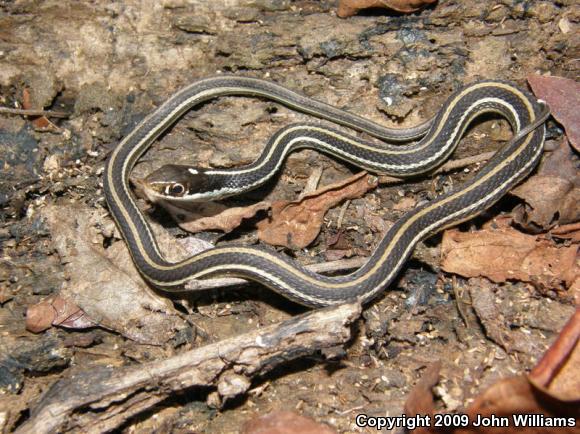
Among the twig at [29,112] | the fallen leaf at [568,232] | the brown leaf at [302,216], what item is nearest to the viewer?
the fallen leaf at [568,232]

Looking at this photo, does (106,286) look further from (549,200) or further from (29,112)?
(549,200)

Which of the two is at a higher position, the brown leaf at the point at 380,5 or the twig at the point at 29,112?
the brown leaf at the point at 380,5

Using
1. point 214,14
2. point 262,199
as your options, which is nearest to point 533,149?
point 262,199

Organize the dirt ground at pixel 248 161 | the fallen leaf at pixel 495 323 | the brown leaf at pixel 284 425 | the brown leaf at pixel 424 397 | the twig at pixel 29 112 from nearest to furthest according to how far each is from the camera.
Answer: the brown leaf at pixel 424 397 < the brown leaf at pixel 284 425 < the fallen leaf at pixel 495 323 < the dirt ground at pixel 248 161 < the twig at pixel 29 112

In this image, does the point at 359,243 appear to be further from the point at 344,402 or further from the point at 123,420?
the point at 123,420

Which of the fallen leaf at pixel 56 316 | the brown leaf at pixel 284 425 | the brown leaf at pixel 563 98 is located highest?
the brown leaf at pixel 563 98

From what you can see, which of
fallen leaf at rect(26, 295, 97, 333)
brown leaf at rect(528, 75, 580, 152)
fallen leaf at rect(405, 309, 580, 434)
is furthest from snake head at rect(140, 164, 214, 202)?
brown leaf at rect(528, 75, 580, 152)

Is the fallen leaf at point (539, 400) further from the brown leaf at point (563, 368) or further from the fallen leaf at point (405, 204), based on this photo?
the fallen leaf at point (405, 204)

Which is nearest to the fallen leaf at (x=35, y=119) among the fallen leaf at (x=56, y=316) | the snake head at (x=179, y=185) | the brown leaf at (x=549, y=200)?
the snake head at (x=179, y=185)
